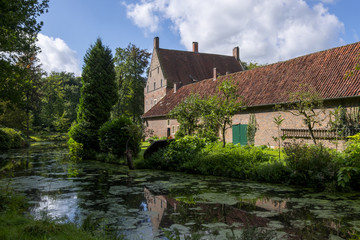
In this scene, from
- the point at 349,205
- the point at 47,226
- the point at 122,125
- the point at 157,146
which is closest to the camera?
the point at 47,226

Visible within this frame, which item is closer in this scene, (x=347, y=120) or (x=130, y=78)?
(x=347, y=120)

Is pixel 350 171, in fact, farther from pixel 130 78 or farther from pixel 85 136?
pixel 130 78

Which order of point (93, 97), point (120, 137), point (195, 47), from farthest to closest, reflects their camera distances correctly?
1. point (195, 47)
2. point (93, 97)
3. point (120, 137)

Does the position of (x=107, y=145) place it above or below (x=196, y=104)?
below

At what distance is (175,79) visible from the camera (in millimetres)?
38219

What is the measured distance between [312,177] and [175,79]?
29900mm

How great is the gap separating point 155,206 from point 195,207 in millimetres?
1068

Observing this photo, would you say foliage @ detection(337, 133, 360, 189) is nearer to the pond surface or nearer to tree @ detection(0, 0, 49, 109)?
the pond surface

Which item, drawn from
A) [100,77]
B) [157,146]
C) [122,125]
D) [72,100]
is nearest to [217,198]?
[157,146]

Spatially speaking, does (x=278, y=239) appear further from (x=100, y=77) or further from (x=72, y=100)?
(x=72, y=100)

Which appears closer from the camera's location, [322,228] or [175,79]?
[322,228]

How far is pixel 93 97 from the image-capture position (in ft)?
67.5

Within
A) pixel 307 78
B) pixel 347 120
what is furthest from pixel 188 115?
pixel 347 120

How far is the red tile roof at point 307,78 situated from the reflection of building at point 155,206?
8965 millimetres
